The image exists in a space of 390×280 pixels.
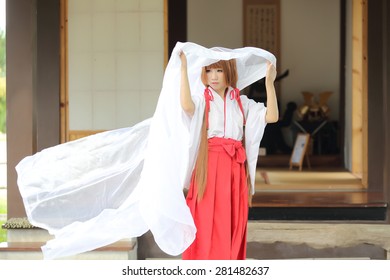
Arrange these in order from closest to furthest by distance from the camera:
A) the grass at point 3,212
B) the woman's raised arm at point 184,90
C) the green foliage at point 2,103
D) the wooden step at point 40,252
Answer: the woman's raised arm at point 184,90 → the wooden step at point 40,252 → the grass at point 3,212 → the green foliage at point 2,103

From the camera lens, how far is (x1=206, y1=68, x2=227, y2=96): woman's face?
141 inches

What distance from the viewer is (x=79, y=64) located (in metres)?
6.14

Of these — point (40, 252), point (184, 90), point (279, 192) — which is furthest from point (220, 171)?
point (279, 192)

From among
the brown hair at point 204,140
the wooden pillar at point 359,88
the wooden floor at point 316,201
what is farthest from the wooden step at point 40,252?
the wooden pillar at point 359,88

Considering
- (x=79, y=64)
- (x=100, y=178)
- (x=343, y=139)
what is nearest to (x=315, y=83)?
(x=343, y=139)

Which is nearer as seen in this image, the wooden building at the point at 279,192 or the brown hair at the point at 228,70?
the brown hair at the point at 228,70

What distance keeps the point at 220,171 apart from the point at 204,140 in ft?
0.55

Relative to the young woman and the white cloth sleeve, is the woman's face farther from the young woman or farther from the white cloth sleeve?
the white cloth sleeve

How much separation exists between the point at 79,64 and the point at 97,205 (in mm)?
2381

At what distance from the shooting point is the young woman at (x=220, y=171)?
11.6 ft

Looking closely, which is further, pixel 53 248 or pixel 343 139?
pixel 343 139

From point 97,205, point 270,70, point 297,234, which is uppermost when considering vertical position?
point 270,70

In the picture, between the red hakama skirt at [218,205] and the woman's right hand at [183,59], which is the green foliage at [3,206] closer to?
the red hakama skirt at [218,205]
